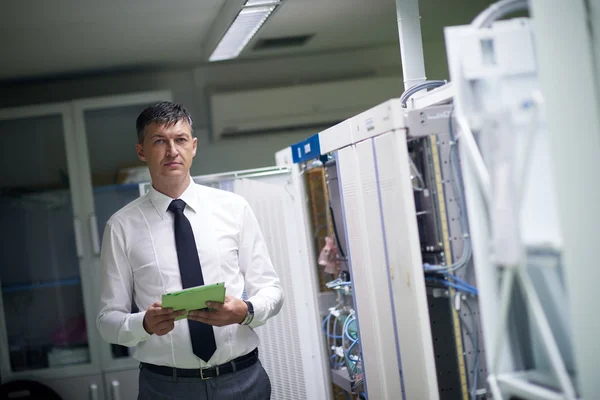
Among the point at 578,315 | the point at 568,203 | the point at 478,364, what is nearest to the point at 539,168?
the point at 568,203

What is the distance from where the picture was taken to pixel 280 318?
3834 mm

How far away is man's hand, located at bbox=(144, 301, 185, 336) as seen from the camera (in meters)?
2.29

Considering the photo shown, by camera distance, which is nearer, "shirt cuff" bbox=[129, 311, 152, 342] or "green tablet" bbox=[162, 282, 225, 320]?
"green tablet" bbox=[162, 282, 225, 320]

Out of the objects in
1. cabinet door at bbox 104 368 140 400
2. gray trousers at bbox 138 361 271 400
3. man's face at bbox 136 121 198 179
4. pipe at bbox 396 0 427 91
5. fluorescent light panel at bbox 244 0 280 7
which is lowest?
cabinet door at bbox 104 368 140 400

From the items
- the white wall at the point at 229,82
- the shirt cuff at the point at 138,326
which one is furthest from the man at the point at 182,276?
the white wall at the point at 229,82

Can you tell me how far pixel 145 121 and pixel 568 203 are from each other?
1.56m

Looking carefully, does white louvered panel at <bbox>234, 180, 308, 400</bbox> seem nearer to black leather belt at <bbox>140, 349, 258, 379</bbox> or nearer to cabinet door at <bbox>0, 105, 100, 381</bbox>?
black leather belt at <bbox>140, 349, 258, 379</bbox>

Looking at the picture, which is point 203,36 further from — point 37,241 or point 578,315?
point 578,315

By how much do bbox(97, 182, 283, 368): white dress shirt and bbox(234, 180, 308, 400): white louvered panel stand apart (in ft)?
3.46

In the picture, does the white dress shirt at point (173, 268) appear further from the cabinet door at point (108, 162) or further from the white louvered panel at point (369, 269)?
the cabinet door at point (108, 162)

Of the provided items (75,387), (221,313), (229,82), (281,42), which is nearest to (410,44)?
(221,313)

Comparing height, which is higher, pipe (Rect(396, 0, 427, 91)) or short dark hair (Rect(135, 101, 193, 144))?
pipe (Rect(396, 0, 427, 91))

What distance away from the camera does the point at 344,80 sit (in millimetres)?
5828

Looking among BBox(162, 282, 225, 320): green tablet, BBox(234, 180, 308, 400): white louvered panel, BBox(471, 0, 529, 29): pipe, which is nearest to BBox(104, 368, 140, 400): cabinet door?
BBox(234, 180, 308, 400): white louvered panel
